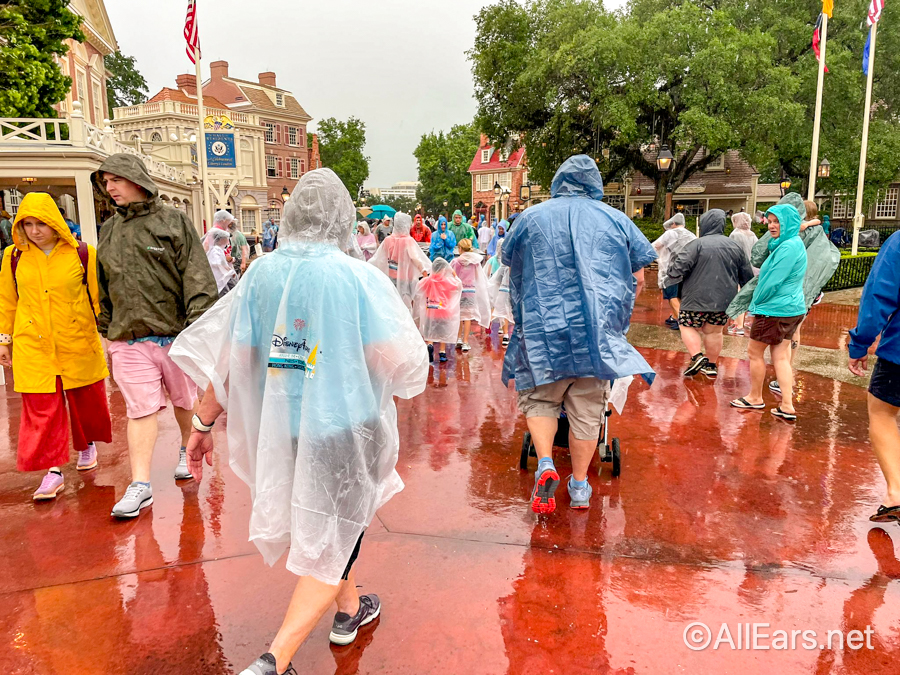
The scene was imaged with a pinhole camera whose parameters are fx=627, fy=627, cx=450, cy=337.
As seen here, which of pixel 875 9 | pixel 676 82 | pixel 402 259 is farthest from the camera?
pixel 676 82

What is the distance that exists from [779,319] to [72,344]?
536 centimetres

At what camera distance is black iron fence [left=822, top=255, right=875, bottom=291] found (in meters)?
14.0

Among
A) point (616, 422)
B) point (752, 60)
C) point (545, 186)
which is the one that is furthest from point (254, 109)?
point (616, 422)

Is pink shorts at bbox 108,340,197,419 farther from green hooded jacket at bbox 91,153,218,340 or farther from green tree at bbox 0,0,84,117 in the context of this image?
green tree at bbox 0,0,84,117

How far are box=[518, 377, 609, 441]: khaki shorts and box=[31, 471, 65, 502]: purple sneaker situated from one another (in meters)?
2.99

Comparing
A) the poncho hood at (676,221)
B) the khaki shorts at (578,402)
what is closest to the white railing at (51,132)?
the poncho hood at (676,221)

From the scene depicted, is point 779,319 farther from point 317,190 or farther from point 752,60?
point 752,60

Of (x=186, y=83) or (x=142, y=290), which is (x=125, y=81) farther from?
(x=142, y=290)

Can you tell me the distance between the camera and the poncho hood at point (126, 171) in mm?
3482

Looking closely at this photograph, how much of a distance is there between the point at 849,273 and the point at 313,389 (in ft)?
51.3

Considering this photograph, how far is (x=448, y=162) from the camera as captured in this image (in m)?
69.1

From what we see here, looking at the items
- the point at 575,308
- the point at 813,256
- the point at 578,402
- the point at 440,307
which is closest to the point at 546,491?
the point at 578,402

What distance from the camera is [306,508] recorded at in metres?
2.17

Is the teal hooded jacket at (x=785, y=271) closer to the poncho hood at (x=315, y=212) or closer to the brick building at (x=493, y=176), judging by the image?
the poncho hood at (x=315, y=212)
